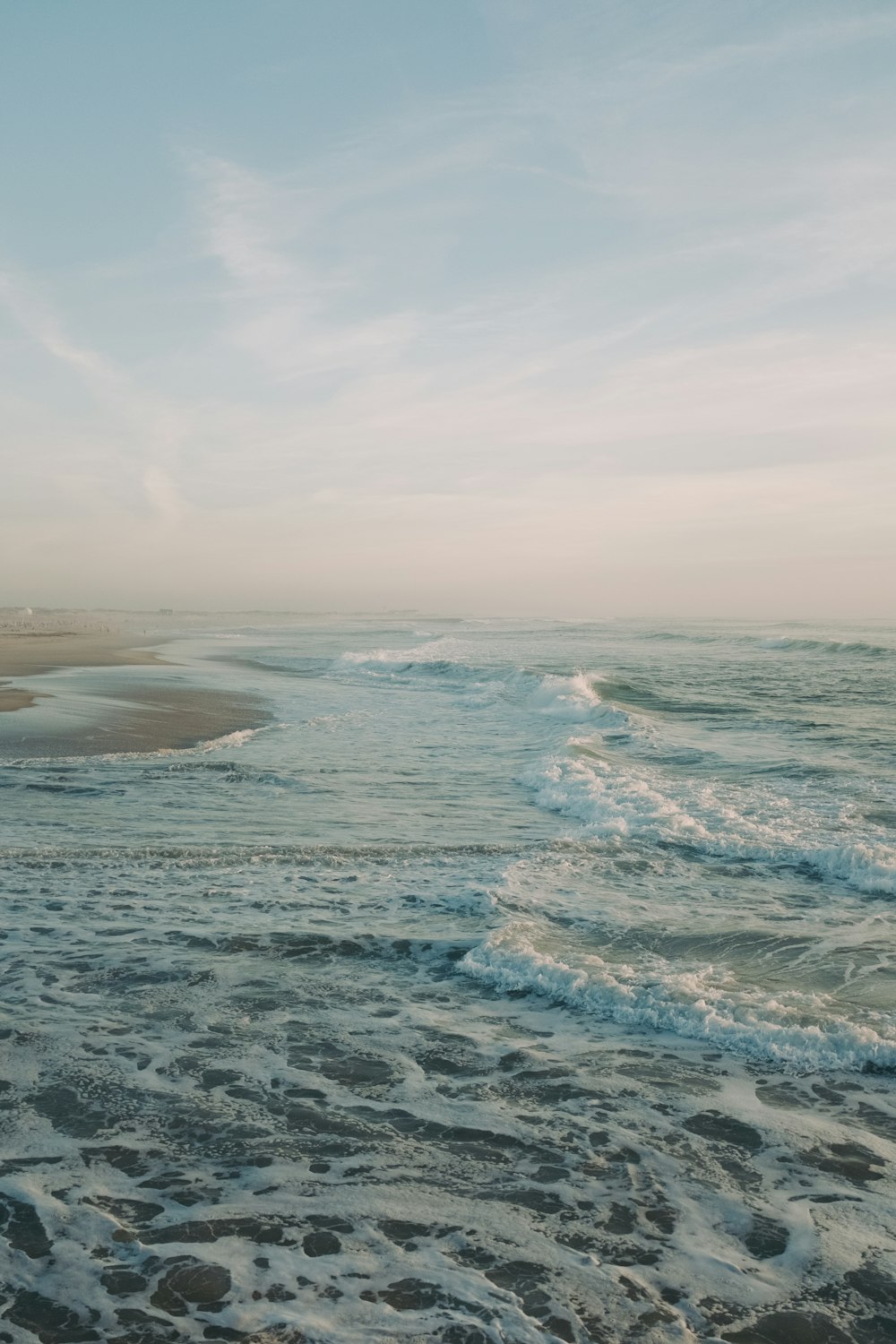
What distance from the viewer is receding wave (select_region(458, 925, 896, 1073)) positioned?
502 centimetres

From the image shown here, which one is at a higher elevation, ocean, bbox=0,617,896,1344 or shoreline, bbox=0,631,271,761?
shoreline, bbox=0,631,271,761

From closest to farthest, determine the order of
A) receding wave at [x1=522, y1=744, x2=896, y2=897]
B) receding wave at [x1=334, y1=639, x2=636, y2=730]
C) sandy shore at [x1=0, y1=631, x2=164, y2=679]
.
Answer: receding wave at [x1=522, y1=744, x2=896, y2=897]
receding wave at [x1=334, y1=639, x2=636, y2=730]
sandy shore at [x1=0, y1=631, x2=164, y2=679]

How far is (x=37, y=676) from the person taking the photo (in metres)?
26.7

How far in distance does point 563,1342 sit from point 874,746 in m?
16.1

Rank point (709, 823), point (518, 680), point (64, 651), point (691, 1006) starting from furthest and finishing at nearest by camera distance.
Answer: point (64, 651) < point (518, 680) < point (709, 823) < point (691, 1006)

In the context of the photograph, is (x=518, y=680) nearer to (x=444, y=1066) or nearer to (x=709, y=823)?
(x=709, y=823)

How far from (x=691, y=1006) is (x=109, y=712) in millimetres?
16494

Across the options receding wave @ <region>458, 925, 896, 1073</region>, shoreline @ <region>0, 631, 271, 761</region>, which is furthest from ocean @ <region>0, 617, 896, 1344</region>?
shoreline @ <region>0, 631, 271, 761</region>

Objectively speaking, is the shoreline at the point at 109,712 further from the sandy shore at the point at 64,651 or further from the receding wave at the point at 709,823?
the receding wave at the point at 709,823

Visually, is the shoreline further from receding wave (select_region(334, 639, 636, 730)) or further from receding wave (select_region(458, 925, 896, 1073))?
receding wave (select_region(458, 925, 896, 1073))

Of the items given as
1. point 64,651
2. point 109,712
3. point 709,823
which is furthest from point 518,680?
point 64,651

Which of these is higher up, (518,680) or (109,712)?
(518,680)

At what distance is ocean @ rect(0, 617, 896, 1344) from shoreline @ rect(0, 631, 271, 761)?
11.5ft

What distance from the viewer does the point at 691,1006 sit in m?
5.54
